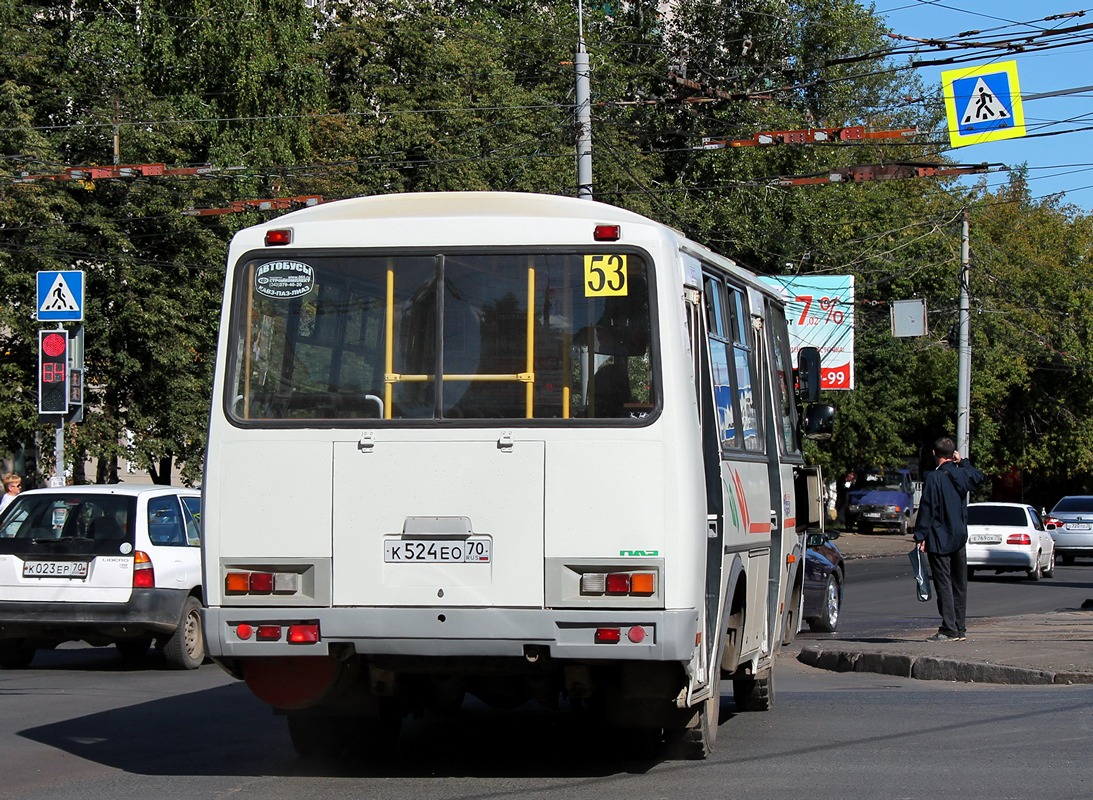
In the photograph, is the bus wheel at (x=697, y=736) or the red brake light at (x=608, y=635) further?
the bus wheel at (x=697, y=736)

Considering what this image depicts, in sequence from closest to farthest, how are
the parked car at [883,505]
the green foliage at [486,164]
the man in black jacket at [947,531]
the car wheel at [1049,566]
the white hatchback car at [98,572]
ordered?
1. the white hatchback car at [98,572]
2. the man in black jacket at [947,531]
3. the green foliage at [486,164]
4. the car wheel at [1049,566]
5. the parked car at [883,505]

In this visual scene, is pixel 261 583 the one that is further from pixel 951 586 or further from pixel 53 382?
pixel 53 382

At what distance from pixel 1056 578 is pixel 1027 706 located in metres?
22.4

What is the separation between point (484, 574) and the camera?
7.92 meters

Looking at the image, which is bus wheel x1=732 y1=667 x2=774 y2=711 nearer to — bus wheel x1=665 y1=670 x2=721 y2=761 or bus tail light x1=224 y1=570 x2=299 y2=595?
bus wheel x1=665 y1=670 x2=721 y2=761

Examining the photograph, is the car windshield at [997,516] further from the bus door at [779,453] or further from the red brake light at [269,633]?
the red brake light at [269,633]

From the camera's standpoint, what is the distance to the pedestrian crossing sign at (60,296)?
2095cm

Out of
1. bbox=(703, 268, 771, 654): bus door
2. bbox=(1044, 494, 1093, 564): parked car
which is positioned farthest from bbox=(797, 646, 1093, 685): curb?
bbox=(1044, 494, 1093, 564): parked car

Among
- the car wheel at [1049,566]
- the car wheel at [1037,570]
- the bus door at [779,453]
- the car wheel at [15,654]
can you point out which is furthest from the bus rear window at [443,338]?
the car wheel at [1049,566]

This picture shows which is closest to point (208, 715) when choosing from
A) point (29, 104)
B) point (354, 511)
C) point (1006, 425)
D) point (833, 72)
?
point (354, 511)

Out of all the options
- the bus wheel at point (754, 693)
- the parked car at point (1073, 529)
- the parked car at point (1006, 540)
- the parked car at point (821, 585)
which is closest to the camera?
the bus wheel at point (754, 693)

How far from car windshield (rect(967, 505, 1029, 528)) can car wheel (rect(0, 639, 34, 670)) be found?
2034cm

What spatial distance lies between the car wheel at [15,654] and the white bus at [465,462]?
7.21 meters

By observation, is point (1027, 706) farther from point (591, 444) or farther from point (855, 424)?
point (855, 424)
